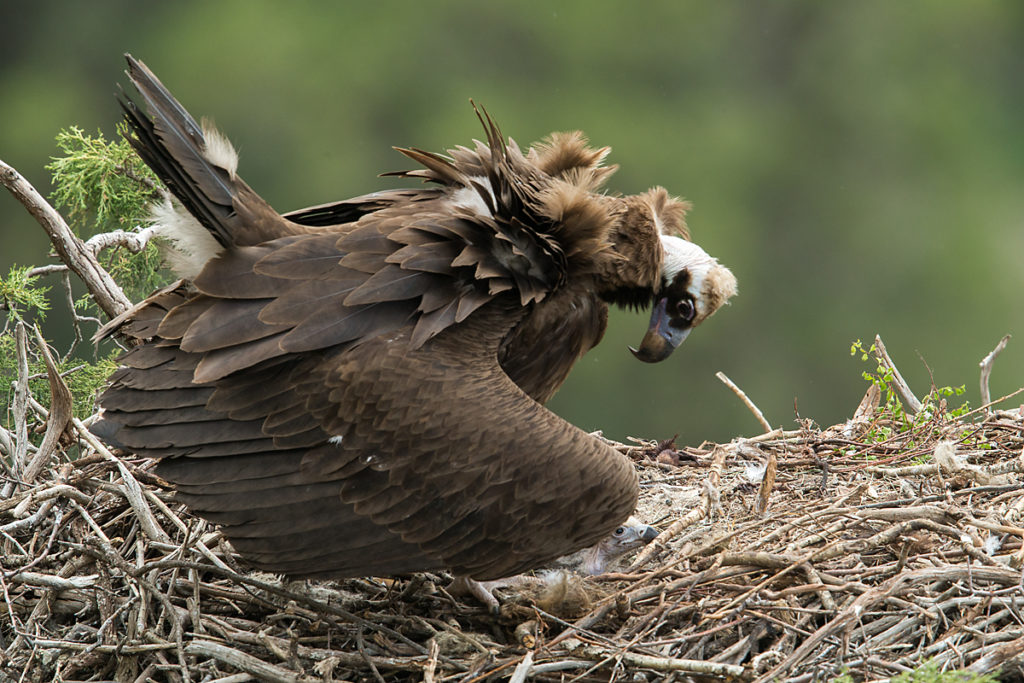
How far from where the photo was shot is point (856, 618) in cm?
275

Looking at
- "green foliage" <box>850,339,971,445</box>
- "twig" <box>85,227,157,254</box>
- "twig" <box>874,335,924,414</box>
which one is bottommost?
"twig" <box>85,227,157,254</box>

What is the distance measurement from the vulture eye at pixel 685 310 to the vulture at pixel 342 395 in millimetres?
646

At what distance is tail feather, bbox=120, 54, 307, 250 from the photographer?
3109mm

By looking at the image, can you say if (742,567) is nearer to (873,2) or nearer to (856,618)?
(856,618)

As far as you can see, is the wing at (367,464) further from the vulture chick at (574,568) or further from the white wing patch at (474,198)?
the white wing patch at (474,198)

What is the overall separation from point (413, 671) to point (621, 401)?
32.1 feet

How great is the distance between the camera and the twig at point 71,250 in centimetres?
345

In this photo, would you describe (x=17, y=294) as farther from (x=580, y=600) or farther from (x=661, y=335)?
(x=661, y=335)

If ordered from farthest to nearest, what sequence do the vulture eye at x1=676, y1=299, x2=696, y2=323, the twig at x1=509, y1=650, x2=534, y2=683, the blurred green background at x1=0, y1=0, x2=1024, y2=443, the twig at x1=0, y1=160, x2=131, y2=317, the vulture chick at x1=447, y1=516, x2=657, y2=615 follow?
the blurred green background at x1=0, y1=0, x2=1024, y2=443
the vulture eye at x1=676, y1=299, x2=696, y2=323
the twig at x1=0, y1=160, x2=131, y2=317
the vulture chick at x1=447, y1=516, x2=657, y2=615
the twig at x1=509, y1=650, x2=534, y2=683

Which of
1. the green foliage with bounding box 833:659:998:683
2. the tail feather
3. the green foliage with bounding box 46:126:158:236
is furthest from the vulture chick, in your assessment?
the green foliage with bounding box 46:126:158:236

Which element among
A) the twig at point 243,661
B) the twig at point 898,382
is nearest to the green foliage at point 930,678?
the twig at point 243,661

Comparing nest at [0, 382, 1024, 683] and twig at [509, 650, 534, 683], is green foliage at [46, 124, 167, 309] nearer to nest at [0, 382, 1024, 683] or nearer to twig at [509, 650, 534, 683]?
nest at [0, 382, 1024, 683]

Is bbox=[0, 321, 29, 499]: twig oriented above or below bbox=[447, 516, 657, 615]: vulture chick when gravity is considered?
below

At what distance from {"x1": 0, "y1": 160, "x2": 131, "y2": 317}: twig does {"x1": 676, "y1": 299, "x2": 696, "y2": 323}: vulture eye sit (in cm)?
181
